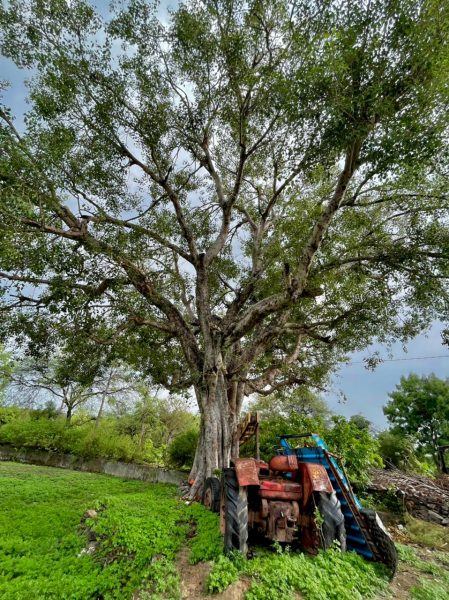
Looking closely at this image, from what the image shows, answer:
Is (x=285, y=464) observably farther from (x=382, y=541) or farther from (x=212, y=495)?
(x=212, y=495)

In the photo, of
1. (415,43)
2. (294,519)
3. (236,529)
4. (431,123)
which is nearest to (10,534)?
(236,529)

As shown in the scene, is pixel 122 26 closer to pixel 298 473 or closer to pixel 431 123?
pixel 431 123

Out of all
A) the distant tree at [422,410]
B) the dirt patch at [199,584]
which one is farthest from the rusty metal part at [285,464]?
the distant tree at [422,410]

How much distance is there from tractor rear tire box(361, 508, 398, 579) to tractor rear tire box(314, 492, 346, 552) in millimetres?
491

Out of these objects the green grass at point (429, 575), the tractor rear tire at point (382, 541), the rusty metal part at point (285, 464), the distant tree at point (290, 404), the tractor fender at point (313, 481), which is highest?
the distant tree at point (290, 404)

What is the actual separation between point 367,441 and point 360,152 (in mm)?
7470

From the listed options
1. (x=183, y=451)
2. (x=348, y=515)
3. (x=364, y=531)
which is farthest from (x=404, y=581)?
(x=183, y=451)

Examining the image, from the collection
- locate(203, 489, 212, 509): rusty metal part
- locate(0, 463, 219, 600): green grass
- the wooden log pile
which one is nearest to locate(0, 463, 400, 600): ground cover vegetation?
locate(0, 463, 219, 600): green grass

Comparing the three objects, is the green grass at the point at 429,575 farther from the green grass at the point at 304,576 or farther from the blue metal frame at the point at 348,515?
the blue metal frame at the point at 348,515

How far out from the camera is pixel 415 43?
15.1ft

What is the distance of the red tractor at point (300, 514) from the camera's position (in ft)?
12.5

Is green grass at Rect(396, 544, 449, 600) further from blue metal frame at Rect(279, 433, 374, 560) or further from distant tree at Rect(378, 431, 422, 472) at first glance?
distant tree at Rect(378, 431, 422, 472)

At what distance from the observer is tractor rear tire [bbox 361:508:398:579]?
372 centimetres

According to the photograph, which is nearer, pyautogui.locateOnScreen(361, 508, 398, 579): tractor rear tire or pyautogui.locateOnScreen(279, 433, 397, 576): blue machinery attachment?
pyautogui.locateOnScreen(361, 508, 398, 579): tractor rear tire
